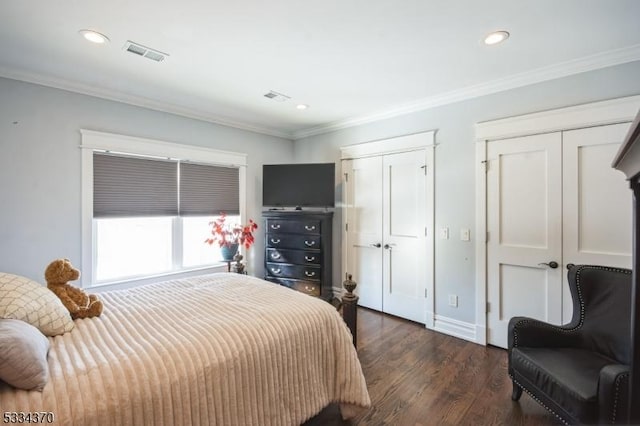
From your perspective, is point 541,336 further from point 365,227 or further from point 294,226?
point 294,226

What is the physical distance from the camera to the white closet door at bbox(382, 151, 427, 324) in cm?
340

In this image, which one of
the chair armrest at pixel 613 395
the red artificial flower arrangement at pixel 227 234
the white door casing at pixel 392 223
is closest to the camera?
the chair armrest at pixel 613 395

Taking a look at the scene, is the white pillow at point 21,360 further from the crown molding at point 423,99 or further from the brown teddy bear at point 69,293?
the crown molding at point 423,99

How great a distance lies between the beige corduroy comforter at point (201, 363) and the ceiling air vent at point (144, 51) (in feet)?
6.00

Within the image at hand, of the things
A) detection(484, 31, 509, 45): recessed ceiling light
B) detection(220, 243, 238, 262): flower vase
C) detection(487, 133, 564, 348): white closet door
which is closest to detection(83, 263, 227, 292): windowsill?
detection(220, 243, 238, 262): flower vase

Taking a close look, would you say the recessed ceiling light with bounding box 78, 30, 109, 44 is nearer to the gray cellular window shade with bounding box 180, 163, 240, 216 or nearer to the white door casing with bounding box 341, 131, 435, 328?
the gray cellular window shade with bounding box 180, 163, 240, 216

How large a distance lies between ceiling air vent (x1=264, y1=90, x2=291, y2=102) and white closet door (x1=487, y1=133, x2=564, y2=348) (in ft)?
7.15

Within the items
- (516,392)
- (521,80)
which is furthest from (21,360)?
(521,80)

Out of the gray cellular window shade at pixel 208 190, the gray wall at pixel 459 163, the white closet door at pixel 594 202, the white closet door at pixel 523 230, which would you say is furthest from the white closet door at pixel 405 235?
the gray cellular window shade at pixel 208 190

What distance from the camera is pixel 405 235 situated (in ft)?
11.6

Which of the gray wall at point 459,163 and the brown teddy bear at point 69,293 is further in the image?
the gray wall at point 459,163

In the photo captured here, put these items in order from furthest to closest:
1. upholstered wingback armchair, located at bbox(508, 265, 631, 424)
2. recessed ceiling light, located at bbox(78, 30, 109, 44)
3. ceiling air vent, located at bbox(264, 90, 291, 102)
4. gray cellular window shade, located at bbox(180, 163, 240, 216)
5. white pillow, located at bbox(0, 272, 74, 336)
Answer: gray cellular window shade, located at bbox(180, 163, 240, 216)
ceiling air vent, located at bbox(264, 90, 291, 102)
recessed ceiling light, located at bbox(78, 30, 109, 44)
upholstered wingback armchair, located at bbox(508, 265, 631, 424)
white pillow, located at bbox(0, 272, 74, 336)

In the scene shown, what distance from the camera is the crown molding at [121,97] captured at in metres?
2.54

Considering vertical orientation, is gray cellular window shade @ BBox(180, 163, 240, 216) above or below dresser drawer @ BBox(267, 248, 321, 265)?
above
